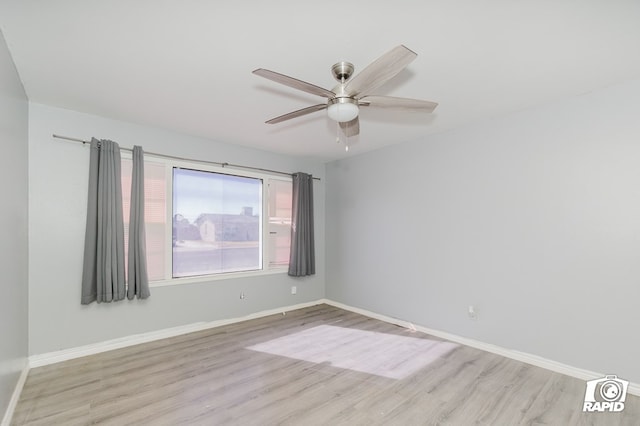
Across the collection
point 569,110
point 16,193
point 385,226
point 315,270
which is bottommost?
point 315,270

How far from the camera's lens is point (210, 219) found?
4.11 metres

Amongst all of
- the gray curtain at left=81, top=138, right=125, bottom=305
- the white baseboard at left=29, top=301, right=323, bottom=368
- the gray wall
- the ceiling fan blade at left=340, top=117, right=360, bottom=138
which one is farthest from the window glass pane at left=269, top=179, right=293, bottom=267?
the gray wall

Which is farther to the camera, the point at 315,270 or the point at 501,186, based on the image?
the point at 315,270

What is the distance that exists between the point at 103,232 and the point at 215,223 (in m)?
1.31

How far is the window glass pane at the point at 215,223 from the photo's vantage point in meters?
3.87

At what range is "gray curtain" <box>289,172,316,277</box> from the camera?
4770 millimetres

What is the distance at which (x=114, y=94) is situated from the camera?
2.72 metres

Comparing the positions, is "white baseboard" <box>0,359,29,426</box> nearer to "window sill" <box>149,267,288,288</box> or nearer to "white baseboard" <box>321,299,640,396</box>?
"window sill" <box>149,267,288,288</box>

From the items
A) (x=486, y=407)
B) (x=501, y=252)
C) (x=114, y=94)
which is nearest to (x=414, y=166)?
(x=501, y=252)

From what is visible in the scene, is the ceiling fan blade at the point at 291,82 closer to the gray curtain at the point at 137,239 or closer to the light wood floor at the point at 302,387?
the light wood floor at the point at 302,387

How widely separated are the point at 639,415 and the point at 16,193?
4931 mm

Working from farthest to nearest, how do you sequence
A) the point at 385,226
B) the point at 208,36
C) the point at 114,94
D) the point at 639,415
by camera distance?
the point at 385,226, the point at 114,94, the point at 639,415, the point at 208,36

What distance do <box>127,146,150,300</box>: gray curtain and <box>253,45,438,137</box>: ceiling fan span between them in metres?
2.16

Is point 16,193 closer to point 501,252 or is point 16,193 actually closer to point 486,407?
point 486,407
